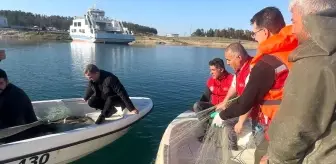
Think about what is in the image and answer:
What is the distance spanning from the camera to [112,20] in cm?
7575

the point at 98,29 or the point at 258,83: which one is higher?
the point at 98,29

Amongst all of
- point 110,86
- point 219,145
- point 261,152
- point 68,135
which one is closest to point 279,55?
point 261,152

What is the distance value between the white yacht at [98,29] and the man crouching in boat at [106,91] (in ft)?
212

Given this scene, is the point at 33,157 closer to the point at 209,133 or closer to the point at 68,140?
the point at 68,140

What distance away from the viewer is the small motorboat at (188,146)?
3.82m

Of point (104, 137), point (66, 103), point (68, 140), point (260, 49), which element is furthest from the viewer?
point (66, 103)

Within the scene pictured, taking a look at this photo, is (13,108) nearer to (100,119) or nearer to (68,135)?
(68,135)

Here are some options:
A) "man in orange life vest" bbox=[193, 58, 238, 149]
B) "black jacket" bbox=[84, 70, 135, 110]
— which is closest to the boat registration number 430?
"black jacket" bbox=[84, 70, 135, 110]

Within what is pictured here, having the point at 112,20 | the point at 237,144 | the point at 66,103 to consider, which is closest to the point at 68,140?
the point at 66,103

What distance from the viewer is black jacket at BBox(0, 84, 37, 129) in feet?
18.1

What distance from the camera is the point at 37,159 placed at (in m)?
5.58

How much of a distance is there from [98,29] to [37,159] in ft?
230

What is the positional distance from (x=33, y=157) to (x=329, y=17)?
17.9 ft

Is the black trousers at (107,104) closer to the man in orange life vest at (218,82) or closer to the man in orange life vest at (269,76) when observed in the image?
the man in orange life vest at (218,82)
